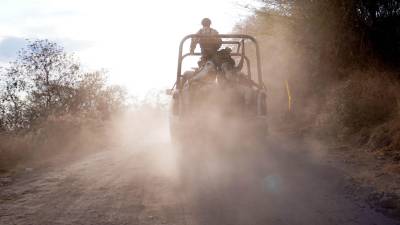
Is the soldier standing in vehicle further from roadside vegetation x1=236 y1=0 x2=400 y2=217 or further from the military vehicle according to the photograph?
roadside vegetation x1=236 y1=0 x2=400 y2=217

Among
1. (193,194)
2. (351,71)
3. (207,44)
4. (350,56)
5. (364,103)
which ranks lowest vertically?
(193,194)

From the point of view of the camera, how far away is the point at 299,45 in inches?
591

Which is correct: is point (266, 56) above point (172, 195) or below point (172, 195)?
above

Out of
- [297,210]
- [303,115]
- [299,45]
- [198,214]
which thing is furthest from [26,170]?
[303,115]

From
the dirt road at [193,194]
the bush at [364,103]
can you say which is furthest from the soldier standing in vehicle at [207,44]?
the bush at [364,103]

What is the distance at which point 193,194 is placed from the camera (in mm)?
5844

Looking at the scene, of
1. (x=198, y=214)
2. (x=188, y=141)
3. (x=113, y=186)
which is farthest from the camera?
(x=188, y=141)

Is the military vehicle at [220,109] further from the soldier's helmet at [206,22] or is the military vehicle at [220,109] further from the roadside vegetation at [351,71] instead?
the roadside vegetation at [351,71]

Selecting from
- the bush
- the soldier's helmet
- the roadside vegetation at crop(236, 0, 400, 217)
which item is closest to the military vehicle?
the soldier's helmet

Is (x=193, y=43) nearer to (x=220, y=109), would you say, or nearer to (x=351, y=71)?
(x=220, y=109)

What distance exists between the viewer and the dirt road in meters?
4.85

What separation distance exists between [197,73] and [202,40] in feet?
3.88

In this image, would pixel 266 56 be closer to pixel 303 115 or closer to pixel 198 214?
pixel 303 115

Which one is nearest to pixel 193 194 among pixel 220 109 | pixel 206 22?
pixel 220 109
